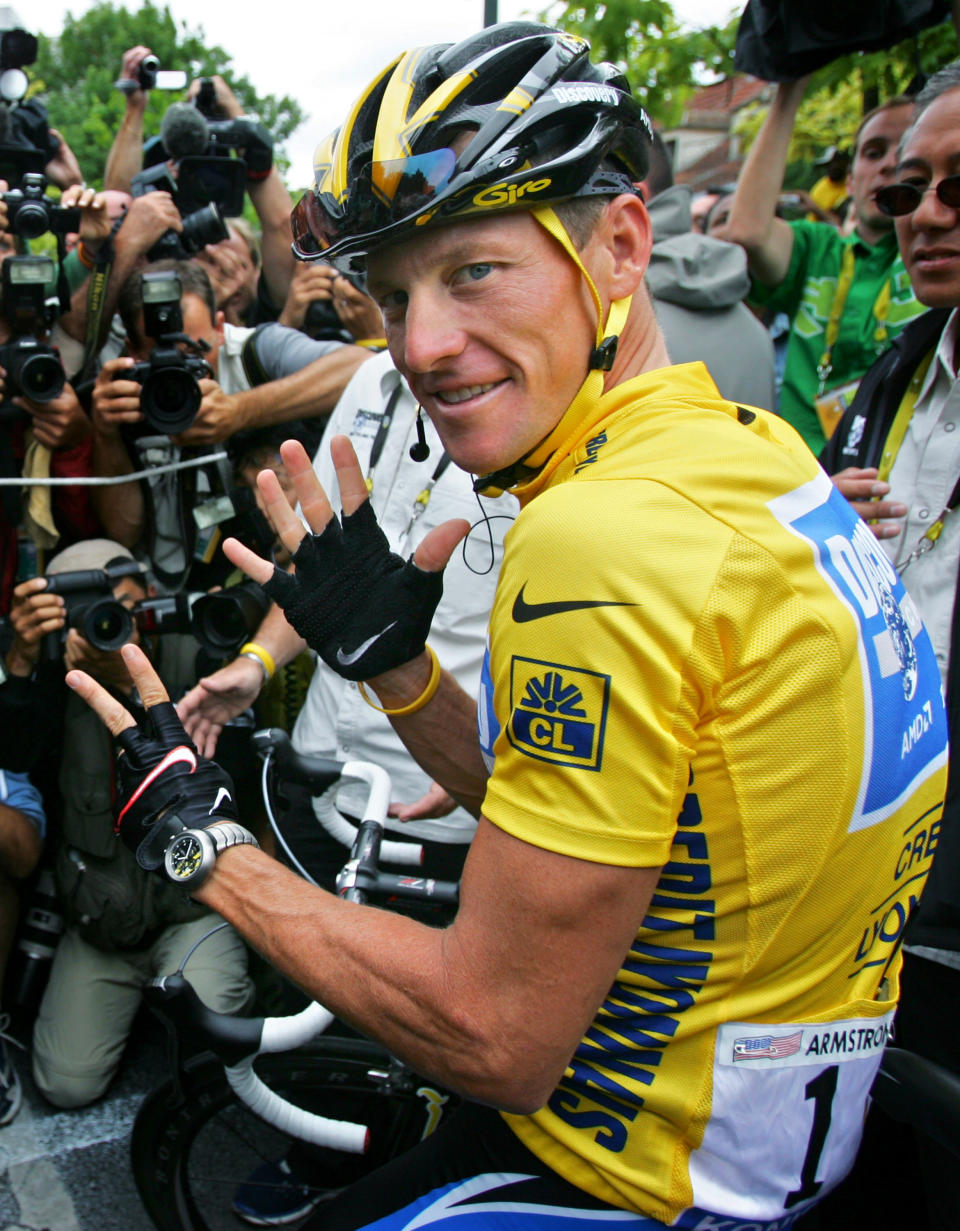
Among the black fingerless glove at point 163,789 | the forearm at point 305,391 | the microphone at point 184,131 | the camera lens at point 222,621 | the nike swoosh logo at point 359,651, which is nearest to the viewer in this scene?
the black fingerless glove at point 163,789

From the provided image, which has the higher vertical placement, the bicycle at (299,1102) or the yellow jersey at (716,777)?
the yellow jersey at (716,777)

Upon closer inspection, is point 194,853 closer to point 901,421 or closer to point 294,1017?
point 294,1017

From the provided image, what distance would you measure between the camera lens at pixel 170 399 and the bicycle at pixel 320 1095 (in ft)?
4.44

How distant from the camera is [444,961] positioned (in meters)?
1.22

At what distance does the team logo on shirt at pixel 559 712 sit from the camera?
3.61 ft

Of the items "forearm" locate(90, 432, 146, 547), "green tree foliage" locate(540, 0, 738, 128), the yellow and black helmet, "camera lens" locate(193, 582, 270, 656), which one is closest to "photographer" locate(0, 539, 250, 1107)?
"forearm" locate(90, 432, 146, 547)

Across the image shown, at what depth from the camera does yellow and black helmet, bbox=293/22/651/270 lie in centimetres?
143

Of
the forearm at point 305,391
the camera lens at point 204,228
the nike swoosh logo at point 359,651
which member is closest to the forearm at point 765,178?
the forearm at point 305,391

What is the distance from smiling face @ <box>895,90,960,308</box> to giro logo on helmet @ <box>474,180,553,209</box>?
1478 millimetres

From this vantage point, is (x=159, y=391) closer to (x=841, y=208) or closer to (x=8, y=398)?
(x=8, y=398)

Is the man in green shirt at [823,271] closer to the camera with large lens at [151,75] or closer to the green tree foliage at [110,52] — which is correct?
the camera with large lens at [151,75]

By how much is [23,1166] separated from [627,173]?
10.3 feet

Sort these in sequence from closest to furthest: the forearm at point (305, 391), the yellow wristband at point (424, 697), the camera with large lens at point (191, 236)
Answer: the yellow wristband at point (424, 697), the forearm at point (305, 391), the camera with large lens at point (191, 236)

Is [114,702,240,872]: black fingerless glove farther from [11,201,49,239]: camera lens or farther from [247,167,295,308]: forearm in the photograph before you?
[247,167,295,308]: forearm
